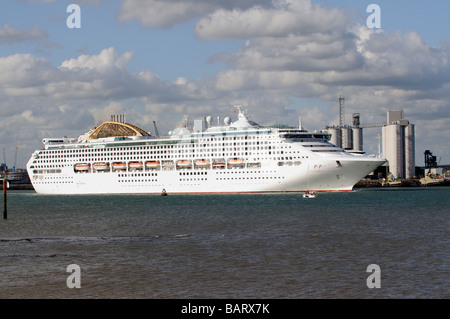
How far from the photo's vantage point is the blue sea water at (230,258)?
80.6 ft

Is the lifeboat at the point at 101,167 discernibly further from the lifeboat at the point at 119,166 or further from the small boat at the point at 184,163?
the small boat at the point at 184,163

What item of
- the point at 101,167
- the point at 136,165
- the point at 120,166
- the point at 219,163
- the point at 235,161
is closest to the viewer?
the point at 235,161

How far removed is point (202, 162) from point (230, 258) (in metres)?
83.7

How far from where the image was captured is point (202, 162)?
11581 centimetres

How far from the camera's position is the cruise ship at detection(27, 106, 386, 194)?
104562 millimetres

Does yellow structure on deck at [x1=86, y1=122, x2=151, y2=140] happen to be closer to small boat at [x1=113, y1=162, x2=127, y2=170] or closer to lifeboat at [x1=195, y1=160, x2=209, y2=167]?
small boat at [x1=113, y1=162, x2=127, y2=170]

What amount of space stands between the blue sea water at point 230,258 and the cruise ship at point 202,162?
49543 millimetres

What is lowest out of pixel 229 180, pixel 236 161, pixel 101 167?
pixel 229 180

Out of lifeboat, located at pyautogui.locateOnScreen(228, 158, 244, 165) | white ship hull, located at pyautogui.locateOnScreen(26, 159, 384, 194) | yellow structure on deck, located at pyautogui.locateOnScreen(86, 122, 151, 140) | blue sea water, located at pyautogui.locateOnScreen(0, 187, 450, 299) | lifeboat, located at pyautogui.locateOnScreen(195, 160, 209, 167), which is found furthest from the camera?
yellow structure on deck, located at pyautogui.locateOnScreen(86, 122, 151, 140)

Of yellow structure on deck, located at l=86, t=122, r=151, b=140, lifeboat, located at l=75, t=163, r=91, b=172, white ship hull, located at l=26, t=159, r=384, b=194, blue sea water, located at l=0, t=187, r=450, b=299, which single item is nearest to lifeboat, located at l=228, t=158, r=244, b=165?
white ship hull, located at l=26, t=159, r=384, b=194

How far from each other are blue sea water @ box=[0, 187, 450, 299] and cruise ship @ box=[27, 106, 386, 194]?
163 feet

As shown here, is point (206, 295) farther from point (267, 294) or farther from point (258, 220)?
point (258, 220)

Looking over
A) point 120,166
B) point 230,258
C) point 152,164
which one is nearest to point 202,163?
point 152,164

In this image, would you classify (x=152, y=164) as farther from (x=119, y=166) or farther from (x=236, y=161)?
(x=236, y=161)
